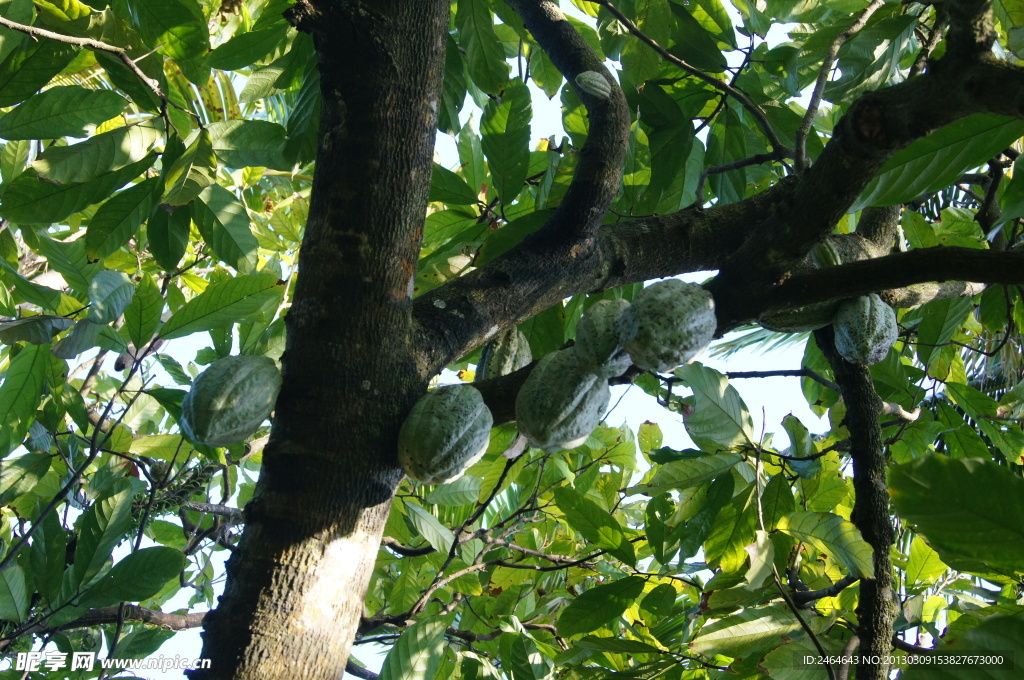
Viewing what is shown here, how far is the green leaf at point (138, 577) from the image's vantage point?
158 centimetres

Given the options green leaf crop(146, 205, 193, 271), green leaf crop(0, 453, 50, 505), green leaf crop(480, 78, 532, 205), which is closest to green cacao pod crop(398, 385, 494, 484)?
green leaf crop(480, 78, 532, 205)

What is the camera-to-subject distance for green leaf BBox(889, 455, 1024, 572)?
809 mm

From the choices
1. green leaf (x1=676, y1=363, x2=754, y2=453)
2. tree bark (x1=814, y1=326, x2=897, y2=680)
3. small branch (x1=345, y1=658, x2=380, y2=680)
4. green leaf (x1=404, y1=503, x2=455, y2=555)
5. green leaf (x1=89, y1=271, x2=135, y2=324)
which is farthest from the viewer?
green leaf (x1=404, y1=503, x2=455, y2=555)

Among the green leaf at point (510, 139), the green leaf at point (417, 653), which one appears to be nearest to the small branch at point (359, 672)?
the green leaf at point (417, 653)

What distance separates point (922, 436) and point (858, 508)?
0.58m

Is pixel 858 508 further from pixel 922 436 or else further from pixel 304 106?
pixel 304 106

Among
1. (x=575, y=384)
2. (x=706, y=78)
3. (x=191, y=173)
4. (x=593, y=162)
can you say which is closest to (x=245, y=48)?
(x=191, y=173)

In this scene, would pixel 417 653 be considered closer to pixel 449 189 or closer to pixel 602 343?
pixel 602 343

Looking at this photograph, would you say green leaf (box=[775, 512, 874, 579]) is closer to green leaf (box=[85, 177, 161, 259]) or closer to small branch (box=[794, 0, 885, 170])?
small branch (box=[794, 0, 885, 170])

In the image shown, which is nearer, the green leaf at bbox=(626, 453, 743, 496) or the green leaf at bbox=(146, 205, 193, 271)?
the green leaf at bbox=(626, 453, 743, 496)

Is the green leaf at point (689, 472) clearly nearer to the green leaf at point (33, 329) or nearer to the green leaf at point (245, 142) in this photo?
the green leaf at point (245, 142)

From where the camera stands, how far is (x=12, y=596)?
170 cm

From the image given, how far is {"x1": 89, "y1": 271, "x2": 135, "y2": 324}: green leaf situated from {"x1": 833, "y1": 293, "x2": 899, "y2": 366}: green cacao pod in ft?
4.87

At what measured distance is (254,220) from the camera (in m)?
3.03
